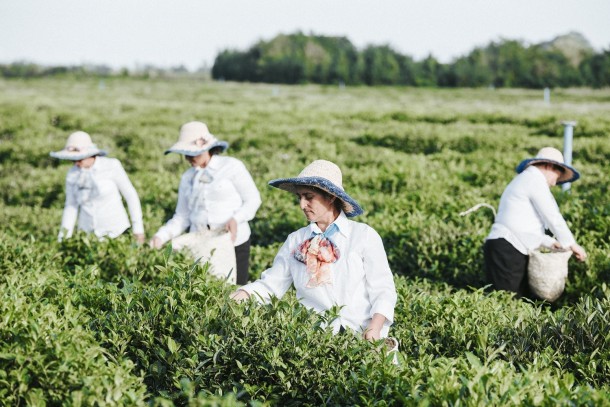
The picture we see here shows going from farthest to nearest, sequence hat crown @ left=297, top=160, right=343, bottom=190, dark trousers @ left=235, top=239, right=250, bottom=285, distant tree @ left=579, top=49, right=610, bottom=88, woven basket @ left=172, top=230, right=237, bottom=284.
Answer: distant tree @ left=579, top=49, right=610, bottom=88 → dark trousers @ left=235, top=239, right=250, bottom=285 → woven basket @ left=172, top=230, right=237, bottom=284 → hat crown @ left=297, top=160, right=343, bottom=190

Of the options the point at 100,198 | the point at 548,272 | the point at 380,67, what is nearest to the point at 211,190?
the point at 100,198

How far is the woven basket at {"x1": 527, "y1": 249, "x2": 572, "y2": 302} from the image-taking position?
588cm

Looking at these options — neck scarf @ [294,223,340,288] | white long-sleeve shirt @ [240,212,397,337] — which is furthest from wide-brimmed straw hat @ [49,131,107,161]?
neck scarf @ [294,223,340,288]

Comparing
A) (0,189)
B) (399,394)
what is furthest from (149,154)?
(399,394)

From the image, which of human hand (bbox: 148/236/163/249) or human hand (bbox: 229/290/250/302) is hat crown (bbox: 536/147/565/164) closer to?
human hand (bbox: 229/290/250/302)

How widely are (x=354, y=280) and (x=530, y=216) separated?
9.68 feet

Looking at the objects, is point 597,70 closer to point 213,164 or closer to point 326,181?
point 213,164

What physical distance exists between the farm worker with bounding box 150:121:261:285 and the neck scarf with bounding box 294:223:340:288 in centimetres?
213

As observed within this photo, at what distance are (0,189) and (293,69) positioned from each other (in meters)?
84.7

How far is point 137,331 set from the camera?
3.89 metres

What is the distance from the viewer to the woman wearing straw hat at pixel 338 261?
3.77 meters

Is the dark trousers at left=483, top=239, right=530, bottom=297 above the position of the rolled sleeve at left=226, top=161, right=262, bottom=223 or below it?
below

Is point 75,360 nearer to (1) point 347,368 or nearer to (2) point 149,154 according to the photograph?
(1) point 347,368

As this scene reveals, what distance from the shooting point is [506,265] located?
20.0 ft
